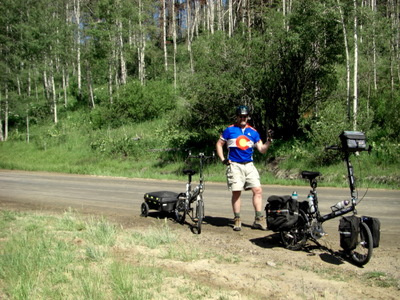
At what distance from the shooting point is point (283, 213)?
614 cm

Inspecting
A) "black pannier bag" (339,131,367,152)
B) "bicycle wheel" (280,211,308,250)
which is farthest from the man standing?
"black pannier bag" (339,131,367,152)

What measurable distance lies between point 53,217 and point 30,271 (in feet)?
12.9

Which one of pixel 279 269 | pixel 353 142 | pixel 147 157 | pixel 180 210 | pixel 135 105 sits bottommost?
pixel 279 269

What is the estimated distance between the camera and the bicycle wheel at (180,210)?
28.3 feet

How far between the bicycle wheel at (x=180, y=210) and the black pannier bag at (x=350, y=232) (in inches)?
147

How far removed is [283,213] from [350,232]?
3.34 ft

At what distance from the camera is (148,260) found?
5996 millimetres

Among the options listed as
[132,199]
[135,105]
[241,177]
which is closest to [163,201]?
[241,177]

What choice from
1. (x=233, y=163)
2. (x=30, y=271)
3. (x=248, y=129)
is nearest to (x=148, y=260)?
(x=30, y=271)

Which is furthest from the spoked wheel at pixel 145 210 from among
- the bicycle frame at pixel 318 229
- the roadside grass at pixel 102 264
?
the bicycle frame at pixel 318 229

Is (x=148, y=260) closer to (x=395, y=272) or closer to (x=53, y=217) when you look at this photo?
(x=395, y=272)

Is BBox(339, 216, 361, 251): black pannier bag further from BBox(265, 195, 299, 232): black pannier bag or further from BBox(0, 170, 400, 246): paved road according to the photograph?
BBox(0, 170, 400, 246): paved road

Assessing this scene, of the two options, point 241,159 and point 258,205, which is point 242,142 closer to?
point 241,159

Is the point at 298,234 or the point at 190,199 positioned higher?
the point at 190,199
